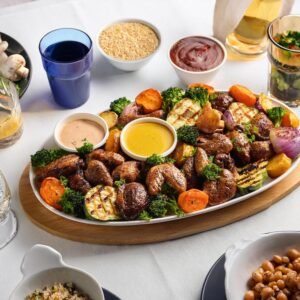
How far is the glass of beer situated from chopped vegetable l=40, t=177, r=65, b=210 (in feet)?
4.19

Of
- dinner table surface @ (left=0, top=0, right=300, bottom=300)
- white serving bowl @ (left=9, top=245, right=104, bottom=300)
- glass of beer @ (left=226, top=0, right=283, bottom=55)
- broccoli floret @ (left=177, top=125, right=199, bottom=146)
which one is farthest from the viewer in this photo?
glass of beer @ (left=226, top=0, right=283, bottom=55)

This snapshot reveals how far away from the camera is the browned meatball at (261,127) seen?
7.68ft

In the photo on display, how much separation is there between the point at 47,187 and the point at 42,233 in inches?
7.2

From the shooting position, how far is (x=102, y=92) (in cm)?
273

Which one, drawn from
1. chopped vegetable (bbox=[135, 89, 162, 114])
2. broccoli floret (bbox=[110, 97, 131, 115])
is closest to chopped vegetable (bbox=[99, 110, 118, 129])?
broccoli floret (bbox=[110, 97, 131, 115])

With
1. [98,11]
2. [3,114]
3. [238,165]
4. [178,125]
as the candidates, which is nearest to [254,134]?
[238,165]

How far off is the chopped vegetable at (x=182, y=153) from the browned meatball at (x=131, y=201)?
233mm

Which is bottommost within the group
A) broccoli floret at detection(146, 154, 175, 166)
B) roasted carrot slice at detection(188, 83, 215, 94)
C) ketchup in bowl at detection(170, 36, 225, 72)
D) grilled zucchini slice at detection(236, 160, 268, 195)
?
grilled zucchini slice at detection(236, 160, 268, 195)

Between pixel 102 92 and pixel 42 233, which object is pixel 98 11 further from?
pixel 42 233

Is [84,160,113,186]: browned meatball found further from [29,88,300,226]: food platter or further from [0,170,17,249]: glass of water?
[0,170,17,249]: glass of water

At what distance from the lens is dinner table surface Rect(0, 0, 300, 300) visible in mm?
2049

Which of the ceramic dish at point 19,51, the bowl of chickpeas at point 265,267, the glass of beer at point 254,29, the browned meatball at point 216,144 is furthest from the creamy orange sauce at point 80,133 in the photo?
the glass of beer at point 254,29

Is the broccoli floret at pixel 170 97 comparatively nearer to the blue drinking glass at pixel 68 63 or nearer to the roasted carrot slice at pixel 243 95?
the roasted carrot slice at pixel 243 95

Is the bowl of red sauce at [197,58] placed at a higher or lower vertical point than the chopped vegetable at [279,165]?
higher
